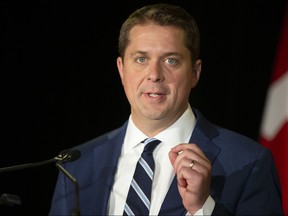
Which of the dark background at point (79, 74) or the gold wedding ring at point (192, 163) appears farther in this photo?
the dark background at point (79, 74)

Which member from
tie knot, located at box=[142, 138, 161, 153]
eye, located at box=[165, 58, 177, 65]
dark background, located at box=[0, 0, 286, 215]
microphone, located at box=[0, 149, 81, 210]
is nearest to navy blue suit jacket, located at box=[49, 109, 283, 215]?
tie knot, located at box=[142, 138, 161, 153]

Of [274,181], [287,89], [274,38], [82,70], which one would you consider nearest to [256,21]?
[274,38]

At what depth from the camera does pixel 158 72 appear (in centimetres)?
209

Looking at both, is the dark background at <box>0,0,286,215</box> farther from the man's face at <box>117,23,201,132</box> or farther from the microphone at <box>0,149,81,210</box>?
the microphone at <box>0,149,81,210</box>

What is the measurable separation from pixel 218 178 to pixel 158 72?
1.50ft

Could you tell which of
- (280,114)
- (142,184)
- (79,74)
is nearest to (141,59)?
(142,184)

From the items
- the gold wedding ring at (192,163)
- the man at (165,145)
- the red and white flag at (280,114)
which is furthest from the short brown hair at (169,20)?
the red and white flag at (280,114)

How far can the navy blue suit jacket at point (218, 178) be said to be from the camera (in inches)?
78.7

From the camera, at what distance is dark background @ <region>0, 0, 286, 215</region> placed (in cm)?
282

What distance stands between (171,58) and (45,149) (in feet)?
3.41

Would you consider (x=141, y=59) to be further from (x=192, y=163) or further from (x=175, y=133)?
(x=192, y=163)

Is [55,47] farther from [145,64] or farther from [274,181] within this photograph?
[274,181]

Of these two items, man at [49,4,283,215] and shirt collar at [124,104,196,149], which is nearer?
man at [49,4,283,215]

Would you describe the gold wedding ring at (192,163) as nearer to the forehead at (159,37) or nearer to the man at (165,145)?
the man at (165,145)
